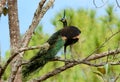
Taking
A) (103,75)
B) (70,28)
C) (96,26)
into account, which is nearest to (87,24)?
(96,26)

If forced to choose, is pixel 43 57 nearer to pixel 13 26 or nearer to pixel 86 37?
pixel 13 26

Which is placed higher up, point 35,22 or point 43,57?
point 35,22

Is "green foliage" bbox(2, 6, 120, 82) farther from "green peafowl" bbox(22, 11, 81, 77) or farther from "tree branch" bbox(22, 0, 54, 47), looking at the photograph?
"tree branch" bbox(22, 0, 54, 47)

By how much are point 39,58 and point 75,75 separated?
7.13 ft

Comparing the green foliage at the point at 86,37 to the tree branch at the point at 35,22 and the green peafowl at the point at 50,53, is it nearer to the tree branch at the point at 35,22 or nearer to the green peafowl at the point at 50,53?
the green peafowl at the point at 50,53

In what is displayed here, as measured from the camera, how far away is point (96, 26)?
4.60 meters

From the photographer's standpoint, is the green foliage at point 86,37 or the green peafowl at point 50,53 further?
the green foliage at point 86,37

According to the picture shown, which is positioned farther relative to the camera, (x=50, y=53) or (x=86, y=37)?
(x=86, y=37)

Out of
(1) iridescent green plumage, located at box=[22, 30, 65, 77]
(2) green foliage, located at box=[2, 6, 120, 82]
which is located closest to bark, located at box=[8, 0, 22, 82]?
(1) iridescent green plumage, located at box=[22, 30, 65, 77]

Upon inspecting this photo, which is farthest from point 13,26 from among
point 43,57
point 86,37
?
point 86,37

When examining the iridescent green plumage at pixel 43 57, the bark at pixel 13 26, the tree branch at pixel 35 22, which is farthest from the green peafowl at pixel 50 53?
the tree branch at pixel 35 22

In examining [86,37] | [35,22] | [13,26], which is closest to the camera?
[35,22]

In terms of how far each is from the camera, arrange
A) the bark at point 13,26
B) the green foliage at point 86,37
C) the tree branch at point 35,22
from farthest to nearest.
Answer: the green foliage at point 86,37, the bark at point 13,26, the tree branch at point 35,22

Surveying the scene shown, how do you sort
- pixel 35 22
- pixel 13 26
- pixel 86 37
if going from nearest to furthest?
1. pixel 35 22
2. pixel 13 26
3. pixel 86 37
